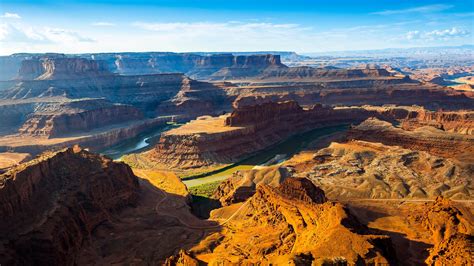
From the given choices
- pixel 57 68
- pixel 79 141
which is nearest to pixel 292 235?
pixel 79 141

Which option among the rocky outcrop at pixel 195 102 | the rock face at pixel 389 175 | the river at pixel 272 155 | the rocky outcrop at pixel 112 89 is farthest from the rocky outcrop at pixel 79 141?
the rock face at pixel 389 175

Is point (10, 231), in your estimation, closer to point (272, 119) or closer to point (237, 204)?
point (237, 204)

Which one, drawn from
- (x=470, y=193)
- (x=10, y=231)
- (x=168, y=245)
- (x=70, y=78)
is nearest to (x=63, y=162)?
(x=10, y=231)

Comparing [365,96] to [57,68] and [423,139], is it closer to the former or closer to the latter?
[423,139]

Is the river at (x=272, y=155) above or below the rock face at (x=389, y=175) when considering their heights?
below

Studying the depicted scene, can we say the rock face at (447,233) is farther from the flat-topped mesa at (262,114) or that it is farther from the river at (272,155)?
the flat-topped mesa at (262,114)
